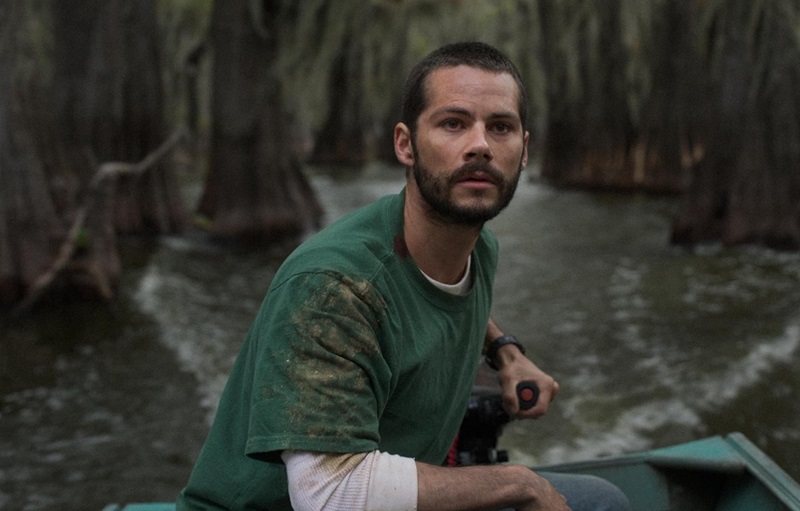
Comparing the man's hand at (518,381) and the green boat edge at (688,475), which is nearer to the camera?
the man's hand at (518,381)

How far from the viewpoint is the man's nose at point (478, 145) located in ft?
6.40

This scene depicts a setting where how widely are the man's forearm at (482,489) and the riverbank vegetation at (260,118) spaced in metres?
7.15

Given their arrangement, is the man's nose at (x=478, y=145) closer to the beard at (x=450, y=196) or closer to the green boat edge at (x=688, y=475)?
the beard at (x=450, y=196)

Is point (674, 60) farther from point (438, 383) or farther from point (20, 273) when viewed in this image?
point (438, 383)

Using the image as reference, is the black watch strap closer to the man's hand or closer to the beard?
the man's hand

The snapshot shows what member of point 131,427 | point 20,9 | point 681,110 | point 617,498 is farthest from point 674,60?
point 617,498

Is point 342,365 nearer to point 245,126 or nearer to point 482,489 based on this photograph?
point 482,489

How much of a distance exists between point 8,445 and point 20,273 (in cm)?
305

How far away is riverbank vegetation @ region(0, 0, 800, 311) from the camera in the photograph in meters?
8.55

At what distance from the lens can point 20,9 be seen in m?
8.41

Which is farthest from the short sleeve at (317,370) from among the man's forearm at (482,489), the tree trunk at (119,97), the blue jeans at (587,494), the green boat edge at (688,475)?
the tree trunk at (119,97)

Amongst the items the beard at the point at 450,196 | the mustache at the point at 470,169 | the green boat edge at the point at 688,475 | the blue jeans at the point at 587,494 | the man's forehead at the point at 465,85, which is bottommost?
the green boat edge at the point at 688,475

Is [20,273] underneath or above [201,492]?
underneath

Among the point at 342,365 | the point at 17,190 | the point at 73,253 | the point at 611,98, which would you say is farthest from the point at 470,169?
the point at 611,98
